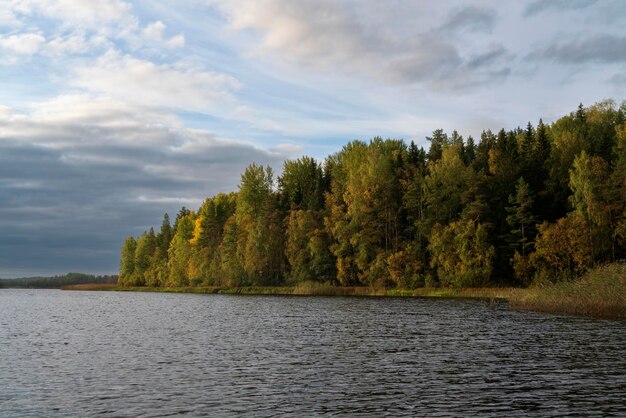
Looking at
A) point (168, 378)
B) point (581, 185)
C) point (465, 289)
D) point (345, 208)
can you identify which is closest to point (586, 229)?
point (581, 185)

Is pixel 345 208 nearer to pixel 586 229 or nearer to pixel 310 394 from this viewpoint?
pixel 586 229

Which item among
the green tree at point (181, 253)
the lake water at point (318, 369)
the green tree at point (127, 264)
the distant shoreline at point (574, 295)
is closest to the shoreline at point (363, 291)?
the distant shoreline at point (574, 295)

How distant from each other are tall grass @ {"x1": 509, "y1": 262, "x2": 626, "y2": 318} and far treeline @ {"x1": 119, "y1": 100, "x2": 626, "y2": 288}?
70.2 ft

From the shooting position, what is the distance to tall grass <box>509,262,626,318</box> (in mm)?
52281

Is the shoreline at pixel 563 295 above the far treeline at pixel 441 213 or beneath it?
beneath

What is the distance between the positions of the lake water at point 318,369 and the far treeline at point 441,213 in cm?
3966

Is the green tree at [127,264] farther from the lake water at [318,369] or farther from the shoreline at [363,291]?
the lake water at [318,369]

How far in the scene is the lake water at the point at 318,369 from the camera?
2025cm

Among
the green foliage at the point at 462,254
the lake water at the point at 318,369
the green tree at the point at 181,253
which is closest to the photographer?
the lake water at the point at 318,369

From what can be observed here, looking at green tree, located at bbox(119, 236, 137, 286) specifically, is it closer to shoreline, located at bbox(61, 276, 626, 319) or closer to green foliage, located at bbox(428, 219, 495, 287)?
shoreline, located at bbox(61, 276, 626, 319)

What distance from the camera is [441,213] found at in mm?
99250

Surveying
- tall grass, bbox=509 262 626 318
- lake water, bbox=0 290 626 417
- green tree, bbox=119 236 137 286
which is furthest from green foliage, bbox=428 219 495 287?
green tree, bbox=119 236 137 286

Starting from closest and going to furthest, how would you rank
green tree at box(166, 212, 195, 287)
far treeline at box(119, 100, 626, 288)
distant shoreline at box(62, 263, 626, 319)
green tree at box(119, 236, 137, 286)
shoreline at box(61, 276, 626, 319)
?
distant shoreline at box(62, 263, 626, 319), shoreline at box(61, 276, 626, 319), far treeline at box(119, 100, 626, 288), green tree at box(166, 212, 195, 287), green tree at box(119, 236, 137, 286)

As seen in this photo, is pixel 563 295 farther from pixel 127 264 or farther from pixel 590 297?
pixel 127 264
